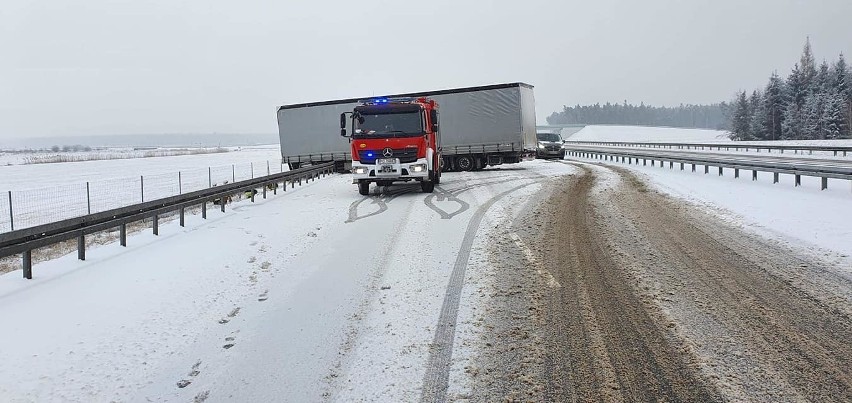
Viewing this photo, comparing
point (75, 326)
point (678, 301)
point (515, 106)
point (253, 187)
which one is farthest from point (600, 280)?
point (515, 106)

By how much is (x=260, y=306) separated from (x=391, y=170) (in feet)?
39.1

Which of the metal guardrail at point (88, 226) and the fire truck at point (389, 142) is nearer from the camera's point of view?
the metal guardrail at point (88, 226)

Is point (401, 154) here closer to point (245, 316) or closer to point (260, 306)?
point (260, 306)

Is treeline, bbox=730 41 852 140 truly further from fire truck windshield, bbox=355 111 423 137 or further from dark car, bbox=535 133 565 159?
fire truck windshield, bbox=355 111 423 137

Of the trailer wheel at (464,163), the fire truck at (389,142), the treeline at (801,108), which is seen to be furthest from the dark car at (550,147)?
the treeline at (801,108)

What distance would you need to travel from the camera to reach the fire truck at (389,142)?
18.6 meters

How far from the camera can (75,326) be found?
20.2 feet

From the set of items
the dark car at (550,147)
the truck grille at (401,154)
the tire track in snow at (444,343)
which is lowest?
the tire track in snow at (444,343)

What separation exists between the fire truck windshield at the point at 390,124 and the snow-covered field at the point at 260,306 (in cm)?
518

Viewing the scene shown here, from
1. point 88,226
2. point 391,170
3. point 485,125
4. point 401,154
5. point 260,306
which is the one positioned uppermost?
point 485,125

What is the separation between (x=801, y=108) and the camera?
73938 mm

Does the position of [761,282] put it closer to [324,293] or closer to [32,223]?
[324,293]

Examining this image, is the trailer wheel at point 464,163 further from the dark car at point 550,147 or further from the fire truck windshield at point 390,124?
the fire truck windshield at point 390,124

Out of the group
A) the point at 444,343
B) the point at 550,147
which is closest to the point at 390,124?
the point at 444,343
